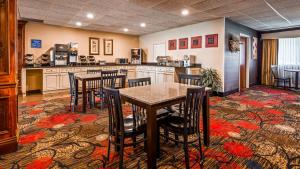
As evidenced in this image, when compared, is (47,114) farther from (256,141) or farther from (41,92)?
(256,141)

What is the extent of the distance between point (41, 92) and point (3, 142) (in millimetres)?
4756

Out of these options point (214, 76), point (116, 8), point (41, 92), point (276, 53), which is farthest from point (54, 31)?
point (276, 53)

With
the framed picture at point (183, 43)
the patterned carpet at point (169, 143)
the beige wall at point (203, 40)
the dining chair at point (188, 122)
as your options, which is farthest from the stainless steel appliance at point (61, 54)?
the dining chair at point (188, 122)

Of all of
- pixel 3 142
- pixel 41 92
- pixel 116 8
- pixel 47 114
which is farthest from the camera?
pixel 41 92

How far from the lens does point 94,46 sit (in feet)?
27.0

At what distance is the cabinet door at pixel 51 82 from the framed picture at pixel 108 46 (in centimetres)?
269

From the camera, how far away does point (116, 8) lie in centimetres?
479

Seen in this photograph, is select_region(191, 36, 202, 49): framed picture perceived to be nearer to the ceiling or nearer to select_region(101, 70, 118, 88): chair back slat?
the ceiling

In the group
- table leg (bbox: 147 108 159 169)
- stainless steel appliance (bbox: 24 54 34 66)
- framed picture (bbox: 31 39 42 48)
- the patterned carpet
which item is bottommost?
the patterned carpet

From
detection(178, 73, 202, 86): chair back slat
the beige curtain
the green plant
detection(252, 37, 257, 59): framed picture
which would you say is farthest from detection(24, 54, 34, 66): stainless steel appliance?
the beige curtain

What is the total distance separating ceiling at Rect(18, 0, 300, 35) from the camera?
14.1ft

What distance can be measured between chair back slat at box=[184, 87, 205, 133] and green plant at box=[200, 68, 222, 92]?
4005 millimetres

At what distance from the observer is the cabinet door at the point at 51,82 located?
6379 millimetres

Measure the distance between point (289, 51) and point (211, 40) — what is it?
Result: 167 inches
